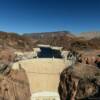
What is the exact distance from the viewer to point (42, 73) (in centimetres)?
3112

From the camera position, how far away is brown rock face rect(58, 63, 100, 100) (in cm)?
2710

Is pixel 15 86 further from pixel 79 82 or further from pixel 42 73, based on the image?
pixel 79 82

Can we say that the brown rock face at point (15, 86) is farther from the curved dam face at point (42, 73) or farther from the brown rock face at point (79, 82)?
the brown rock face at point (79, 82)

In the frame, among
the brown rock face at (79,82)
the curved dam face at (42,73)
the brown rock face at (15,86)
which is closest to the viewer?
the brown rock face at (15,86)

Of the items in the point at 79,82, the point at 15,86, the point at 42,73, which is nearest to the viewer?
the point at 15,86

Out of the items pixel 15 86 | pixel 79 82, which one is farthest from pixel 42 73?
pixel 79 82

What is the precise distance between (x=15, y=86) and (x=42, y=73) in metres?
4.44

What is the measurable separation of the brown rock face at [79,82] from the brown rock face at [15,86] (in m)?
4.27

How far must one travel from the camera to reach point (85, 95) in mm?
27047

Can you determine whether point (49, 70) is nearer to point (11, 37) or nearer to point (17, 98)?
point (17, 98)

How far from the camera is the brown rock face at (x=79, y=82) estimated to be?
2710 centimetres

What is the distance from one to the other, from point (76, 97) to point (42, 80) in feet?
15.4

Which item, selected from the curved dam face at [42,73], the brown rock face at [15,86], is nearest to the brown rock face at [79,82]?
the curved dam face at [42,73]

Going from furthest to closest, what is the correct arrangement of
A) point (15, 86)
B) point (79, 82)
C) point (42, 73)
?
point (42, 73), point (79, 82), point (15, 86)
